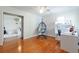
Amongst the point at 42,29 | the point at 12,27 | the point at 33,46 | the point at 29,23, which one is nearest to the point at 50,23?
the point at 42,29

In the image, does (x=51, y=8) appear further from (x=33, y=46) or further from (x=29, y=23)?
(x=33, y=46)

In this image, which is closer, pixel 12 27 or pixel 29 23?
pixel 12 27

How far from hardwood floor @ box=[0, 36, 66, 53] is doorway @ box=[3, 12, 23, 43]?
10 centimetres

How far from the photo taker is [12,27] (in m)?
1.57

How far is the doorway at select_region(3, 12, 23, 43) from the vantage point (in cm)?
149

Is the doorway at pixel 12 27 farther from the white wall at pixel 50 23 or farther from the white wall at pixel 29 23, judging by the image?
the white wall at pixel 50 23

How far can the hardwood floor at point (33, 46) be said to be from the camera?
1545mm

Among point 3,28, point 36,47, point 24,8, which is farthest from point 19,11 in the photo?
point 36,47

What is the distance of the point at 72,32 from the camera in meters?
1.60

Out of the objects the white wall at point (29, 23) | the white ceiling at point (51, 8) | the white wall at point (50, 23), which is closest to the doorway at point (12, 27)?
the white wall at point (29, 23)

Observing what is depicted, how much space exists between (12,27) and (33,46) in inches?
23.3

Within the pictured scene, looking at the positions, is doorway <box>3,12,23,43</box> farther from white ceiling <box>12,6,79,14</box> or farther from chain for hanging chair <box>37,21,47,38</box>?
chain for hanging chair <box>37,21,47,38</box>

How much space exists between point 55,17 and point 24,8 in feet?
2.22
